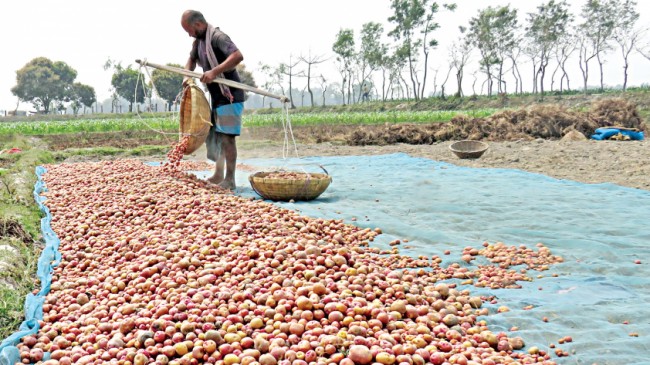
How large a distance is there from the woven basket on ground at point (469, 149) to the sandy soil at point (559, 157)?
0.10m

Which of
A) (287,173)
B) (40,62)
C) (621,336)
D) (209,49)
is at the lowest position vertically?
(621,336)

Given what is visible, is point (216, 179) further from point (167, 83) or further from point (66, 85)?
point (66, 85)

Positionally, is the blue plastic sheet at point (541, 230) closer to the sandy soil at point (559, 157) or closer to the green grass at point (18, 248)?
the sandy soil at point (559, 157)

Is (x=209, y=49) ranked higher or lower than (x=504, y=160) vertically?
higher

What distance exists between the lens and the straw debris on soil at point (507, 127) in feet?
38.2

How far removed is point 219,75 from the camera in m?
4.55

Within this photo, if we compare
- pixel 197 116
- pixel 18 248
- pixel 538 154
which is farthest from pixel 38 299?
pixel 538 154

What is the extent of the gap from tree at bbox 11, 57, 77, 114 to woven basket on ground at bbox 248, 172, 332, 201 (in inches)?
2135

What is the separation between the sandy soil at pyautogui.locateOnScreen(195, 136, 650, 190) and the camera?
5.93 m

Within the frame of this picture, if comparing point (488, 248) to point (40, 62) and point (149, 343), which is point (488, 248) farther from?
point (40, 62)

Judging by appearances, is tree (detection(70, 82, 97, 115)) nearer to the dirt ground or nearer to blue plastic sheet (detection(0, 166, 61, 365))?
the dirt ground

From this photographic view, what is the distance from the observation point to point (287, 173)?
191 inches

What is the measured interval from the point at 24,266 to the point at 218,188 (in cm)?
209

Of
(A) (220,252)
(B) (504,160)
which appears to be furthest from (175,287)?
(B) (504,160)
